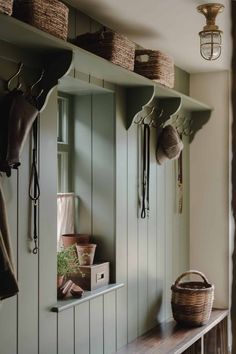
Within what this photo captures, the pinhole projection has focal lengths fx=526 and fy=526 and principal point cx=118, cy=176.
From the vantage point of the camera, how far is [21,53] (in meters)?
2.21

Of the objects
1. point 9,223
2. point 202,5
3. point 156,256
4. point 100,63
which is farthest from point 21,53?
point 156,256

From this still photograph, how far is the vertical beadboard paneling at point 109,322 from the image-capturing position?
293 cm

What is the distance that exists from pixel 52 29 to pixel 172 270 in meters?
2.22

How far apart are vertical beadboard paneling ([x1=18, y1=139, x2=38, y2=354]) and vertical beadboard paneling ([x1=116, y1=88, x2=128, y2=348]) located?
0.82 m

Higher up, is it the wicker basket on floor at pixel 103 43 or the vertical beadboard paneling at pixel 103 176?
the wicker basket on floor at pixel 103 43

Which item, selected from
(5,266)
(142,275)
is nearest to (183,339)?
(142,275)

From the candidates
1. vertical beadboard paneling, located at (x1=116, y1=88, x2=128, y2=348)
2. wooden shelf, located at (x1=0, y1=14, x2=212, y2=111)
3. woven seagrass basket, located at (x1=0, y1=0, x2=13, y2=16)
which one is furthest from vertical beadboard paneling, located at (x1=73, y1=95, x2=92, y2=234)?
woven seagrass basket, located at (x1=0, y1=0, x2=13, y2=16)

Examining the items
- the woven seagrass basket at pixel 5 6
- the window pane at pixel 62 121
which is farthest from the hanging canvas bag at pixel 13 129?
the window pane at pixel 62 121

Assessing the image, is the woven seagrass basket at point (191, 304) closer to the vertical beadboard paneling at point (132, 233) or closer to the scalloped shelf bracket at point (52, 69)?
the vertical beadboard paneling at point (132, 233)

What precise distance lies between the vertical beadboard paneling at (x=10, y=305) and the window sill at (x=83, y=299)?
0.95 ft

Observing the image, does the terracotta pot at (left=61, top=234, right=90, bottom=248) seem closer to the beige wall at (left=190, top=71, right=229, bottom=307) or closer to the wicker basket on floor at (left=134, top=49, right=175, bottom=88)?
the wicker basket on floor at (left=134, top=49, right=175, bottom=88)

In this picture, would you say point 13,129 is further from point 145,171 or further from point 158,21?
point 145,171

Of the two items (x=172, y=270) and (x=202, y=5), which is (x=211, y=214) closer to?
(x=172, y=270)

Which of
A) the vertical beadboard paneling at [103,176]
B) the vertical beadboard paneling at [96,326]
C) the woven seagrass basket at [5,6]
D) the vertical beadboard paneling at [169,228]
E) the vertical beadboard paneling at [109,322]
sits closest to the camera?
the woven seagrass basket at [5,6]
